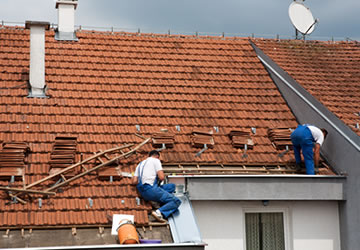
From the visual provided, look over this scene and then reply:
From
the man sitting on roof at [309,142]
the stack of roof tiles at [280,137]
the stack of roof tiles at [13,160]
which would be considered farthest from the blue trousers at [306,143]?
the stack of roof tiles at [13,160]

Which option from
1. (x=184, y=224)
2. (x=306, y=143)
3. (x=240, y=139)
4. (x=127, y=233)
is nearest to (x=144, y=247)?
(x=127, y=233)

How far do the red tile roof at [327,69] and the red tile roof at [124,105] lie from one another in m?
0.72

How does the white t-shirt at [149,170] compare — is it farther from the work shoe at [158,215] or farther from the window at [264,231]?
the window at [264,231]

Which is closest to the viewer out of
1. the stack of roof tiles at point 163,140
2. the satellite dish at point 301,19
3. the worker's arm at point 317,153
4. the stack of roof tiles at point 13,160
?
the stack of roof tiles at point 13,160

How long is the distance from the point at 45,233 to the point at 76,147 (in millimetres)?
2261

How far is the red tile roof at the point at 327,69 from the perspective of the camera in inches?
467

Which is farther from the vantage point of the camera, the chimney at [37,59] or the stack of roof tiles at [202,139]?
the chimney at [37,59]

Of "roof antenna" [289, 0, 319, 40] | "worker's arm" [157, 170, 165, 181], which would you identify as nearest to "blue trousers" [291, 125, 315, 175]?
"worker's arm" [157, 170, 165, 181]

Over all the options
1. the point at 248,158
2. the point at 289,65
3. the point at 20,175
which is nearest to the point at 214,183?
the point at 248,158

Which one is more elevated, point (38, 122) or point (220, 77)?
point (220, 77)

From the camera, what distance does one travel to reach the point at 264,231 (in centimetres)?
1051

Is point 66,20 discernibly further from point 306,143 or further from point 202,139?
point 306,143

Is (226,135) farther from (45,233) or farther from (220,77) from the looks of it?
(45,233)

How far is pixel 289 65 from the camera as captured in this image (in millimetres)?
13961
